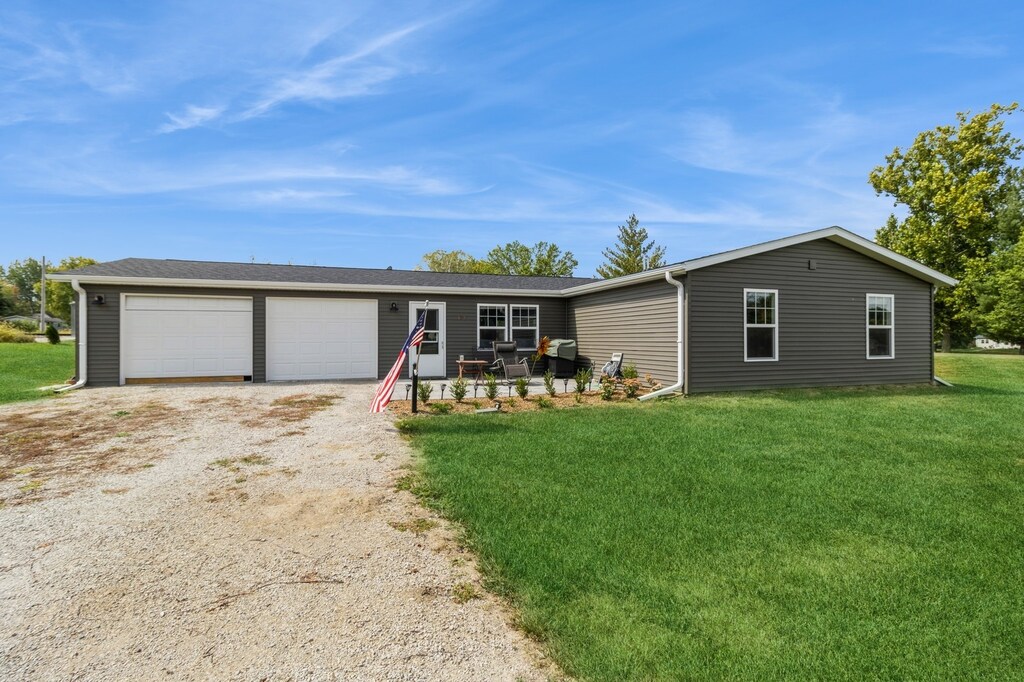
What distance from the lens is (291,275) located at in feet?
43.6

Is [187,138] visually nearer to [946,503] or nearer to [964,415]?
[946,503]

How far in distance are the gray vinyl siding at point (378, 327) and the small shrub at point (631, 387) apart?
190 inches

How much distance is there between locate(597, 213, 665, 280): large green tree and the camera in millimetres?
41625

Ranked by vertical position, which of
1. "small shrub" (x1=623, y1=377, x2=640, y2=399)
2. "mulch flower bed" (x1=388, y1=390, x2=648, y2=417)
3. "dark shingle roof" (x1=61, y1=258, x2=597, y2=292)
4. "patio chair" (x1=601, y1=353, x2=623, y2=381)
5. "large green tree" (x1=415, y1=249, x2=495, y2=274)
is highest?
"large green tree" (x1=415, y1=249, x2=495, y2=274)

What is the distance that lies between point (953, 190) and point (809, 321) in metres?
22.4

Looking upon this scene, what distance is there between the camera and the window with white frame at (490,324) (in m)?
13.9

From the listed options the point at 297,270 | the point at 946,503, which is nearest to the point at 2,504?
the point at 946,503

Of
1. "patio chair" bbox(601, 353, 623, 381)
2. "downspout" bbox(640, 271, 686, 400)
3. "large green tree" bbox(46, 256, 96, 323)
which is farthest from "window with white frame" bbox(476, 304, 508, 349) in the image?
"large green tree" bbox(46, 256, 96, 323)

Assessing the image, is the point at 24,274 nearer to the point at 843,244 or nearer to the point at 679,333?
the point at 679,333

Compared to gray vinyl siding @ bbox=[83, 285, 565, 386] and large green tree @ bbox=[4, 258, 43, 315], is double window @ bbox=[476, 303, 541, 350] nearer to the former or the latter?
gray vinyl siding @ bbox=[83, 285, 565, 386]

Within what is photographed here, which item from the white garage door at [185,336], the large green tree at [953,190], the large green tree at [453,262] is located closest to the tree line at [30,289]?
the white garage door at [185,336]

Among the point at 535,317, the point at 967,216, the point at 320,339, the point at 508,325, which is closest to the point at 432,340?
the point at 508,325

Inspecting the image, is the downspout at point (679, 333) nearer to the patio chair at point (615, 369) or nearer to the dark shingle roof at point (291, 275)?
the patio chair at point (615, 369)

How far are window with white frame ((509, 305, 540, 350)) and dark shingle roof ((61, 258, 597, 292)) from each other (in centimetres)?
64
